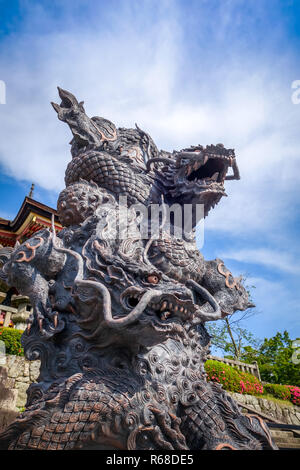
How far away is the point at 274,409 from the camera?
1123 cm

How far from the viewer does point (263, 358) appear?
19.5 metres

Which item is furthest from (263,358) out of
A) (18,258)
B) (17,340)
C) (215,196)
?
(18,258)

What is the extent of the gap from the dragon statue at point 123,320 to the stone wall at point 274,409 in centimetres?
893

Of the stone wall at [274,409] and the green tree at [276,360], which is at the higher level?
the green tree at [276,360]

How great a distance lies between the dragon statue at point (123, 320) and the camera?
2062 mm

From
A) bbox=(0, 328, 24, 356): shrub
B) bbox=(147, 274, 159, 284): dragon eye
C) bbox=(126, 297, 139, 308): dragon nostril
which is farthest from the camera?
bbox=(0, 328, 24, 356): shrub

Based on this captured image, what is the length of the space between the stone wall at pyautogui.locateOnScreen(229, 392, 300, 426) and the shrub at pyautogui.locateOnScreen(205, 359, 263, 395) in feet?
0.80

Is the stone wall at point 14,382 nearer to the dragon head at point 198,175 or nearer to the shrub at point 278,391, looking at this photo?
the dragon head at point 198,175

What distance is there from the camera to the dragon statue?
6.77 ft

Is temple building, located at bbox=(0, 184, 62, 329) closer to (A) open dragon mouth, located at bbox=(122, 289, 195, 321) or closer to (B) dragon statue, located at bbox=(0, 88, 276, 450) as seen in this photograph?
(B) dragon statue, located at bbox=(0, 88, 276, 450)

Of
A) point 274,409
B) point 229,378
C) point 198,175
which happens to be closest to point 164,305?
point 198,175

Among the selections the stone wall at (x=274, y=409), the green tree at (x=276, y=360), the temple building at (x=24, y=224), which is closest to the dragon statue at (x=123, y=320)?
the temple building at (x=24, y=224)

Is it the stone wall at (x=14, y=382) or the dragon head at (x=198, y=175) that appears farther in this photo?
the stone wall at (x=14, y=382)

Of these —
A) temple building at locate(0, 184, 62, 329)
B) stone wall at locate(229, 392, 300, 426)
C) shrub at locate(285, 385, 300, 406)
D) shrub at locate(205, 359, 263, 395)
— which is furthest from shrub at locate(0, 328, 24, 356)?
shrub at locate(285, 385, 300, 406)
